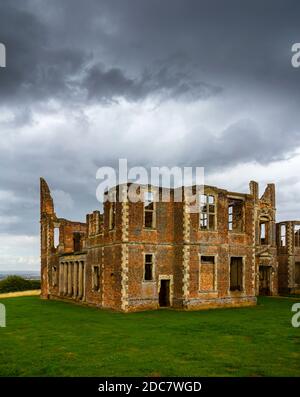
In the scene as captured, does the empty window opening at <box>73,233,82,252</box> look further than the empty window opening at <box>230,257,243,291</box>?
Yes

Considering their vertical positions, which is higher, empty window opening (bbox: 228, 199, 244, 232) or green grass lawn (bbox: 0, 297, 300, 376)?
empty window opening (bbox: 228, 199, 244, 232)

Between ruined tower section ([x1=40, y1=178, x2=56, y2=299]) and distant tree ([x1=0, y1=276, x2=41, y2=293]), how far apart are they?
36.5 ft

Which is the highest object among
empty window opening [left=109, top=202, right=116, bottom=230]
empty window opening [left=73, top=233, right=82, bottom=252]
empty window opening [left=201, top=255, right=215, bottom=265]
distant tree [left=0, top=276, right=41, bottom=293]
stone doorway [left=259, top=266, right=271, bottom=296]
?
empty window opening [left=109, top=202, right=116, bottom=230]

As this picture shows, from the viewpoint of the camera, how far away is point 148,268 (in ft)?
91.0

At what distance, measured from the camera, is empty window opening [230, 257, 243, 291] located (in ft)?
99.0

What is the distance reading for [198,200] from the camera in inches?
1101

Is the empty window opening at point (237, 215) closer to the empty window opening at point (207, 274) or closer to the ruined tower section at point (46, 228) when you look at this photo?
the empty window opening at point (207, 274)

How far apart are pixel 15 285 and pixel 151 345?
42.0 metres

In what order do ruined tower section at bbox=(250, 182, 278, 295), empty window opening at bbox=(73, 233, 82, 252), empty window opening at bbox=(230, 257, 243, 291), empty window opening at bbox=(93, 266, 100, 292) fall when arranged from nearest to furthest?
empty window opening at bbox=(93, 266, 100, 292) < empty window opening at bbox=(230, 257, 243, 291) < ruined tower section at bbox=(250, 182, 278, 295) < empty window opening at bbox=(73, 233, 82, 252)

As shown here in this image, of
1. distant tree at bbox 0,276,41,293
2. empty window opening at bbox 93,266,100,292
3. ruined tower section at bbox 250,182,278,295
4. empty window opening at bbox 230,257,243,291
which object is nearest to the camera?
empty window opening at bbox 93,266,100,292

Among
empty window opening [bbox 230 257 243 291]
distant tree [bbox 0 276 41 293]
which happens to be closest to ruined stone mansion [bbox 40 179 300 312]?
empty window opening [bbox 230 257 243 291]

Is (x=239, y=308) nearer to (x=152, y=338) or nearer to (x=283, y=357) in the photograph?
(x=152, y=338)

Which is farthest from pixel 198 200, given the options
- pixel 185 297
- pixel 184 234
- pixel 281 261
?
pixel 281 261

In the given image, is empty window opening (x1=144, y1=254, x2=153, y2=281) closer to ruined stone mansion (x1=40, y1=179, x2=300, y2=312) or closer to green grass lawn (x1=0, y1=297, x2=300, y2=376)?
ruined stone mansion (x1=40, y1=179, x2=300, y2=312)
